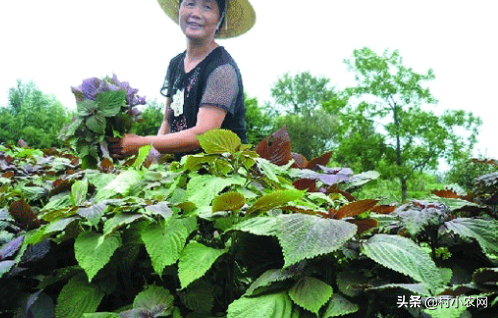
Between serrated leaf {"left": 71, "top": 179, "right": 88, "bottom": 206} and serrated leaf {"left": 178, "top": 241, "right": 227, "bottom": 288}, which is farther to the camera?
serrated leaf {"left": 71, "top": 179, "right": 88, "bottom": 206}

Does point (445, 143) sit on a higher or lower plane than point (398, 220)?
lower

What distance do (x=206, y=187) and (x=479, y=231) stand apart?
0.66m

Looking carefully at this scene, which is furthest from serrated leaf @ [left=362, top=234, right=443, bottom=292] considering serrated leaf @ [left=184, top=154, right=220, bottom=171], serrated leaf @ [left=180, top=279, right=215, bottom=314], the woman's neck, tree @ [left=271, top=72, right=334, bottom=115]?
tree @ [left=271, top=72, right=334, bottom=115]

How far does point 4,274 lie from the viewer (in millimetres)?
1358

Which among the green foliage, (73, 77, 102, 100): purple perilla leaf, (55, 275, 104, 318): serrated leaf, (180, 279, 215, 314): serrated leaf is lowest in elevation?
the green foliage

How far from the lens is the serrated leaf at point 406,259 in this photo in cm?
99

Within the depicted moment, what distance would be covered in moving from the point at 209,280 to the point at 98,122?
1.24 meters

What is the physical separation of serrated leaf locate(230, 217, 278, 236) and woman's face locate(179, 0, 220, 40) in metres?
2.91

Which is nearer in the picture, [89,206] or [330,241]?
[330,241]

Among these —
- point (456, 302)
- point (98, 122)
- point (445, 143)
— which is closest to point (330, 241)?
point (456, 302)

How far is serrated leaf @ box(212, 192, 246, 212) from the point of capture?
1.16 metres

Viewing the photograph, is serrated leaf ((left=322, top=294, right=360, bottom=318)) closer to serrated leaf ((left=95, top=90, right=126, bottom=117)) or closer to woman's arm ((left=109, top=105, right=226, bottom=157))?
serrated leaf ((left=95, top=90, right=126, bottom=117))

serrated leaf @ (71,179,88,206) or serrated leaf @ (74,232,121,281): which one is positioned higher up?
serrated leaf @ (71,179,88,206)

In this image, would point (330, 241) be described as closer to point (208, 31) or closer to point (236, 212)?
point (236, 212)
